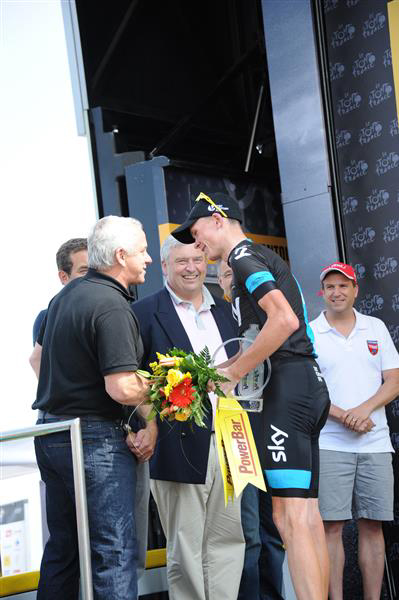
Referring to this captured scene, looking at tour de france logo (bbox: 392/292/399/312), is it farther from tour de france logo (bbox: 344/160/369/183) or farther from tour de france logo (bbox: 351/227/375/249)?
tour de france logo (bbox: 344/160/369/183)

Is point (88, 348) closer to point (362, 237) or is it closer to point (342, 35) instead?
point (362, 237)

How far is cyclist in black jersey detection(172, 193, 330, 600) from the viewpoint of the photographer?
3.37 m

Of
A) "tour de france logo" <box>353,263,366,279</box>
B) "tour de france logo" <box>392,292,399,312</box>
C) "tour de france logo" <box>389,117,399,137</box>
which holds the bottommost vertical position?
"tour de france logo" <box>392,292,399,312</box>

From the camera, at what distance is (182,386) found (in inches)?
131

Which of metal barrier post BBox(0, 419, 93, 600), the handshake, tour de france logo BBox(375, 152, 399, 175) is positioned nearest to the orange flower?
metal barrier post BBox(0, 419, 93, 600)

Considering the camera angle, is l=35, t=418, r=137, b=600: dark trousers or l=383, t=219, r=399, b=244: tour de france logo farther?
l=383, t=219, r=399, b=244: tour de france logo

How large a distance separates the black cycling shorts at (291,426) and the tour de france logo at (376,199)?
2.20 metres

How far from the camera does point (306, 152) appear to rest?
18.3 feet

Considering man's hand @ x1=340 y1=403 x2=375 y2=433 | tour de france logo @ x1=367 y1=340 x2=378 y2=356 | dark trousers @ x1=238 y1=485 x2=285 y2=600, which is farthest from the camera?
tour de france logo @ x1=367 y1=340 x2=378 y2=356

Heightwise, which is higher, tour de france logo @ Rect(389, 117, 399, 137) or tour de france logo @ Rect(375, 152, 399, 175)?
tour de france logo @ Rect(389, 117, 399, 137)

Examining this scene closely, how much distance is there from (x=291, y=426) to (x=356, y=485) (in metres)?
1.73

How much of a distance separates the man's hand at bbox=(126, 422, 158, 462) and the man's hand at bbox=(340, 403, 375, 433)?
1.64 m

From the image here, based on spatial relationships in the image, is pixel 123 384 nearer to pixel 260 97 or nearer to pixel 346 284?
pixel 346 284

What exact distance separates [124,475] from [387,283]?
264 centimetres
